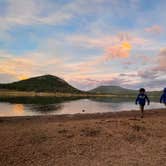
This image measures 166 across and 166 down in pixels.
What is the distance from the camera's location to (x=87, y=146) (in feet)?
41.4

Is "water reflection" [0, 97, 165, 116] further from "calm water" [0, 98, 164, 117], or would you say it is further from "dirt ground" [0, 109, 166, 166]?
"dirt ground" [0, 109, 166, 166]

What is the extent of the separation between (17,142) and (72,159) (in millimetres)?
3403

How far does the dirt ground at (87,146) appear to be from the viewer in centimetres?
1068

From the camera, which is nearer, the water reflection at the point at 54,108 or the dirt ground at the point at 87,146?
the dirt ground at the point at 87,146

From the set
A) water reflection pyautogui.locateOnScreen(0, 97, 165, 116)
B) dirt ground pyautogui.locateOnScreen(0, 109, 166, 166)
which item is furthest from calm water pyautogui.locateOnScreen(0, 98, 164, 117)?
dirt ground pyautogui.locateOnScreen(0, 109, 166, 166)

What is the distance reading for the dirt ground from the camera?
10.7 meters

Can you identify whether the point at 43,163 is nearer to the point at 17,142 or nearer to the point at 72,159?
the point at 72,159

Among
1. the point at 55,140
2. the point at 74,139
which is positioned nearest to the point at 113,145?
the point at 74,139

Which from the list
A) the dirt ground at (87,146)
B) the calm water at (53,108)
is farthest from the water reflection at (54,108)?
the dirt ground at (87,146)

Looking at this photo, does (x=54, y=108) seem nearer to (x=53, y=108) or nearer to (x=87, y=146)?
(x=53, y=108)

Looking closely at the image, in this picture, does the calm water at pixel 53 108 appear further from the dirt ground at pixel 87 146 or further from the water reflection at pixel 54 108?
the dirt ground at pixel 87 146

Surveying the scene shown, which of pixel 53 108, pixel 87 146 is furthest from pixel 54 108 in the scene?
pixel 87 146

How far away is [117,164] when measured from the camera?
10289mm

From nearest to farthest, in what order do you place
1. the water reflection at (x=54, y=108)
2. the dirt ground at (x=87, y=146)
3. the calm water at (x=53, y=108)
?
the dirt ground at (x=87, y=146), the calm water at (x=53, y=108), the water reflection at (x=54, y=108)
